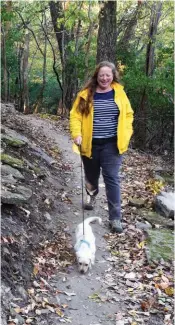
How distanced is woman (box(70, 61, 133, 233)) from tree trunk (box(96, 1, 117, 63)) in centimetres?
505

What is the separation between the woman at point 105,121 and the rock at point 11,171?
917 mm

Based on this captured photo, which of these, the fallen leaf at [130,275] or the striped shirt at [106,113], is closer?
the fallen leaf at [130,275]

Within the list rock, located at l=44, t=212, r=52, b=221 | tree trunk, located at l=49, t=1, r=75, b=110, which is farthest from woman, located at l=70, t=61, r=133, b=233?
tree trunk, located at l=49, t=1, r=75, b=110

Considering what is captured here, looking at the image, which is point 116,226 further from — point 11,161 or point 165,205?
point 11,161

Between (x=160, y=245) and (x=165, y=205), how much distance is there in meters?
1.29

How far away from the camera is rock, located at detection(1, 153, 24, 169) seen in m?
5.51

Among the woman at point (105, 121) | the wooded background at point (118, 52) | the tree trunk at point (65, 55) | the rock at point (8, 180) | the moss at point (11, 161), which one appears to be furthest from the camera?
the tree trunk at point (65, 55)

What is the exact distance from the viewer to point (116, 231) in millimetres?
5363

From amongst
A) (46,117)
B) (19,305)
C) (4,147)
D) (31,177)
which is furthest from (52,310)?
(46,117)

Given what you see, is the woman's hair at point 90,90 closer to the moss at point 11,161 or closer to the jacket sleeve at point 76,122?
the jacket sleeve at point 76,122

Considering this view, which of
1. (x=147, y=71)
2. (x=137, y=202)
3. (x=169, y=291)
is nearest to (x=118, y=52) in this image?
(x=147, y=71)

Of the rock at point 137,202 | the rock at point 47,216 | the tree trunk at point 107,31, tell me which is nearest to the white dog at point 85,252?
the rock at point 47,216

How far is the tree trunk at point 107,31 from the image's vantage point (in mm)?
9461

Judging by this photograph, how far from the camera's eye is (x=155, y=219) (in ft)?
19.6
